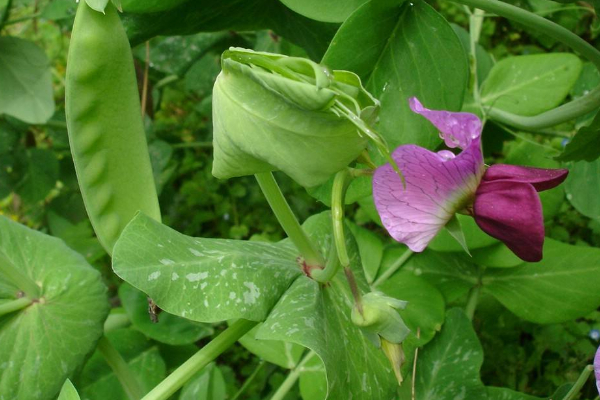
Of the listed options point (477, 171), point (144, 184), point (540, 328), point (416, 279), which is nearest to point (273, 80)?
point (477, 171)

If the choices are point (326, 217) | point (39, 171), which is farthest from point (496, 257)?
point (39, 171)

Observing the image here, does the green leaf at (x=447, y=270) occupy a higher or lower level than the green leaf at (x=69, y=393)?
lower

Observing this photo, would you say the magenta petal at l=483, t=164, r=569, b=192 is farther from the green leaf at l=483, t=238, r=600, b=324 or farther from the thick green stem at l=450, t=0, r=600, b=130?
the green leaf at l=483, t=238, r=600, b=324

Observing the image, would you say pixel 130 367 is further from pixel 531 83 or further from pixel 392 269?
pixel 531 83

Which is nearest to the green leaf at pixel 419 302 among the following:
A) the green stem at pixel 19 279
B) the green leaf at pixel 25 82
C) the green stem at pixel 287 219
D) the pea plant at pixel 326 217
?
the pea plant at pixel 326 217

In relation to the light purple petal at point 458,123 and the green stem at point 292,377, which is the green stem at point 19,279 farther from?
the light purple petal at point 458,123

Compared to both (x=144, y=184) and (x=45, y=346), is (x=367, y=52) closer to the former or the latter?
(x=144, y=184)
